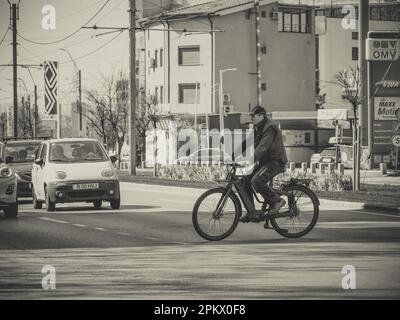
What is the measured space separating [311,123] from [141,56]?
18.4 meters

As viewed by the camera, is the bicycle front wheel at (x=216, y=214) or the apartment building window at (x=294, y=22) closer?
the bicycle front wheel at (x=216, y=214)

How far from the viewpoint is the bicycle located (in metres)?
14.0

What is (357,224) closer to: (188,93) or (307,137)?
(188,93)

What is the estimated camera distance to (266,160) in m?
14.3

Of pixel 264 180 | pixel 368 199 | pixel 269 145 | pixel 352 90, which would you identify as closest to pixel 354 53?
pixel 352 90

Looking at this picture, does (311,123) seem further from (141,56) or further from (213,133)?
(141,56)

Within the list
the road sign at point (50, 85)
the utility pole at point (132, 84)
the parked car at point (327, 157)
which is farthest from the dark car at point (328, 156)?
the utility pole at point (132, 84)

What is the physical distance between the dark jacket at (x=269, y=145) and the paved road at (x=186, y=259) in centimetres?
118

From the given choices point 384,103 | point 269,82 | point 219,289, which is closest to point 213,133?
point 269,82

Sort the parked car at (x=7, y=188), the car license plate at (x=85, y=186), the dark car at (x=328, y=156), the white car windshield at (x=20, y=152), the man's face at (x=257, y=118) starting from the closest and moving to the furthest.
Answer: the man's face at (x=257, y=118) < the parked car at (x=7, y=188) < the car license plate at (x=85, y=186) < the white car windshield at (x=20, y=152) < the dark car at (x=328, y=156)

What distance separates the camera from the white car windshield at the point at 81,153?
2270 cm

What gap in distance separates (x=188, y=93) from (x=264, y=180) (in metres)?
67.6

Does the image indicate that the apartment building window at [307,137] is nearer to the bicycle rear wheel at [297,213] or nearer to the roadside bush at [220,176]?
the roadside bush at [220,176]

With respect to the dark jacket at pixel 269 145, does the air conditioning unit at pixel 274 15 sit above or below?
above
